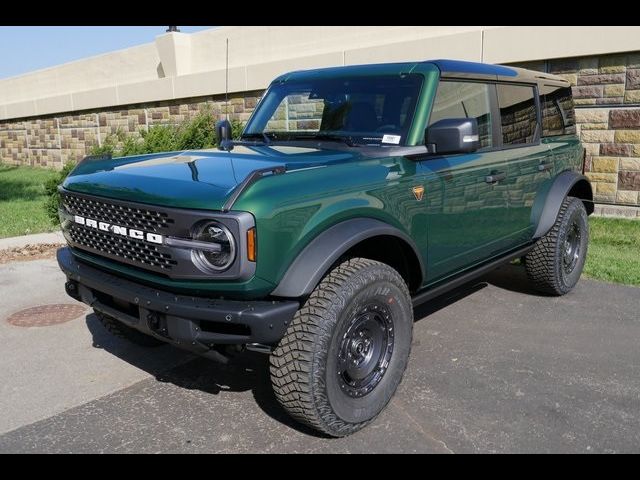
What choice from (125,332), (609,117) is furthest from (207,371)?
(609,117)

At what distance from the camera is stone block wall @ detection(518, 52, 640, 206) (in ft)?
24.8

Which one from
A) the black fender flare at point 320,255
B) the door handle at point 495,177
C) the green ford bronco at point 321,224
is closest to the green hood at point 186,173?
the green ford bronco at point 321,224

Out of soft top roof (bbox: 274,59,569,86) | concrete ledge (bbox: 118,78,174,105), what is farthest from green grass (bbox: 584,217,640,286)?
concrete ledge (bbox: 118,78,174,105)

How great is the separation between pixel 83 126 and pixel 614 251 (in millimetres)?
15996

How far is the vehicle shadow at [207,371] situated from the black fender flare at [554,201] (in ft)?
8.27

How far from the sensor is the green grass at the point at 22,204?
8828 mm

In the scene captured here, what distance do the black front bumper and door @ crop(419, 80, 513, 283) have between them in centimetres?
129

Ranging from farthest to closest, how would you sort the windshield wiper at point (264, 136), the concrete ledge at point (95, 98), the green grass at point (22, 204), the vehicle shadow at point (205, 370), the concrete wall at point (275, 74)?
the concrete ledge at point (95, 98) → the green grass at point (22, 204) → the concrete wall at point (275, 74) → the windshield wiper at point (264, 136) → the vehicle shadow at point (205, 370)

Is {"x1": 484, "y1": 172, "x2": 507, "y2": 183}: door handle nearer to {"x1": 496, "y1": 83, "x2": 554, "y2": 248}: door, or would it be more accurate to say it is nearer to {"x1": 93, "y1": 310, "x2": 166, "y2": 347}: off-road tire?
{"x1": 496, "y1": 83, "x2": 554, "y2": 248}: door

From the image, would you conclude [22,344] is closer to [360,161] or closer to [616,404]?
[360,161]

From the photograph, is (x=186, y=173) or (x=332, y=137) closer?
(x=186, y=173)

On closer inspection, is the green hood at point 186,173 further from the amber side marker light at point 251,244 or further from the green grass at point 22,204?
the green grass at point 22,204

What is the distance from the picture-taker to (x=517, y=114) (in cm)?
457

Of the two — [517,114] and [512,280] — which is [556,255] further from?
[517,114]
